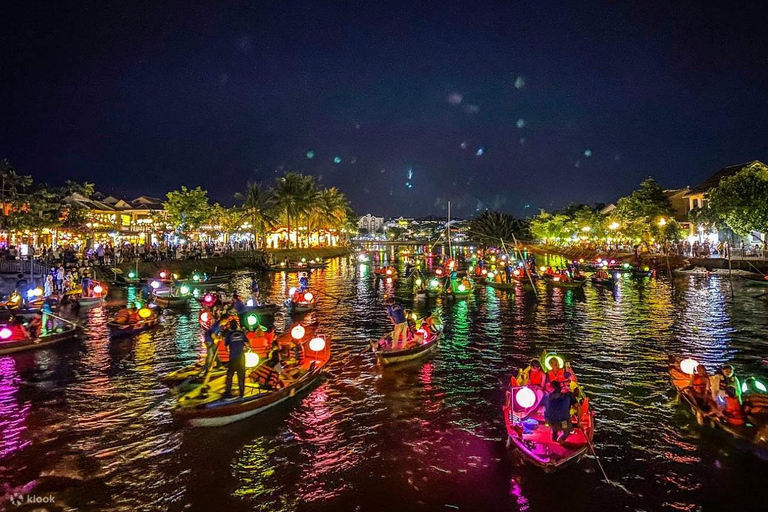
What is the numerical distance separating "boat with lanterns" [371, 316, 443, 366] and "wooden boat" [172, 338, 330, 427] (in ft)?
12.6

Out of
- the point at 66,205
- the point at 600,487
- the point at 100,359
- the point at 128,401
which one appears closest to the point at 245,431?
the point at 128,401

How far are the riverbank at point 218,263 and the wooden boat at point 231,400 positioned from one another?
3894cm

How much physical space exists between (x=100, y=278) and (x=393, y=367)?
36.8 metres

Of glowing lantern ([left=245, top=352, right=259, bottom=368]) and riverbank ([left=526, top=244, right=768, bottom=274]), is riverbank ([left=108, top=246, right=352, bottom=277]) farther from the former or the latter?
riverbank ([left=526, top=244, right=768, bottom=274])

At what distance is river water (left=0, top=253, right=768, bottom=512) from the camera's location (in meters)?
9.99

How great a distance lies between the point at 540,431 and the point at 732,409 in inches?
193

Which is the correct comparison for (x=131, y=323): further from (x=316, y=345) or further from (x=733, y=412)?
(x=733, y=412)

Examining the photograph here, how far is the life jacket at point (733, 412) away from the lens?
38.0 ft

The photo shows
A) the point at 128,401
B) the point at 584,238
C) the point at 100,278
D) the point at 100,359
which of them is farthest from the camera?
the point at 584,238

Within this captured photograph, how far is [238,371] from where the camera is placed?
43.2 feet

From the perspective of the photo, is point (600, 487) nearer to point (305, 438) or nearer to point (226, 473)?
point (305, 438)

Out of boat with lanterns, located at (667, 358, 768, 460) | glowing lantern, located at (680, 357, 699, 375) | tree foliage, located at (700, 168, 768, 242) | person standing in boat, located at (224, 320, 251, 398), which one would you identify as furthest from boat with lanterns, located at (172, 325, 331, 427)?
tree foliage, located at (700, 168, 768, 242)

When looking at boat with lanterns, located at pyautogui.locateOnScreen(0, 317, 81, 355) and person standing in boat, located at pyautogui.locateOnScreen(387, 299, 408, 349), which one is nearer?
person standing in boat, located at pyautogui.locateOnScreen(387, 299, 408, 349)

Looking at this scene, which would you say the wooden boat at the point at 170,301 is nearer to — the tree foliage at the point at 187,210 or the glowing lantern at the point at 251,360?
the glowing lantern at the point at 251,360
